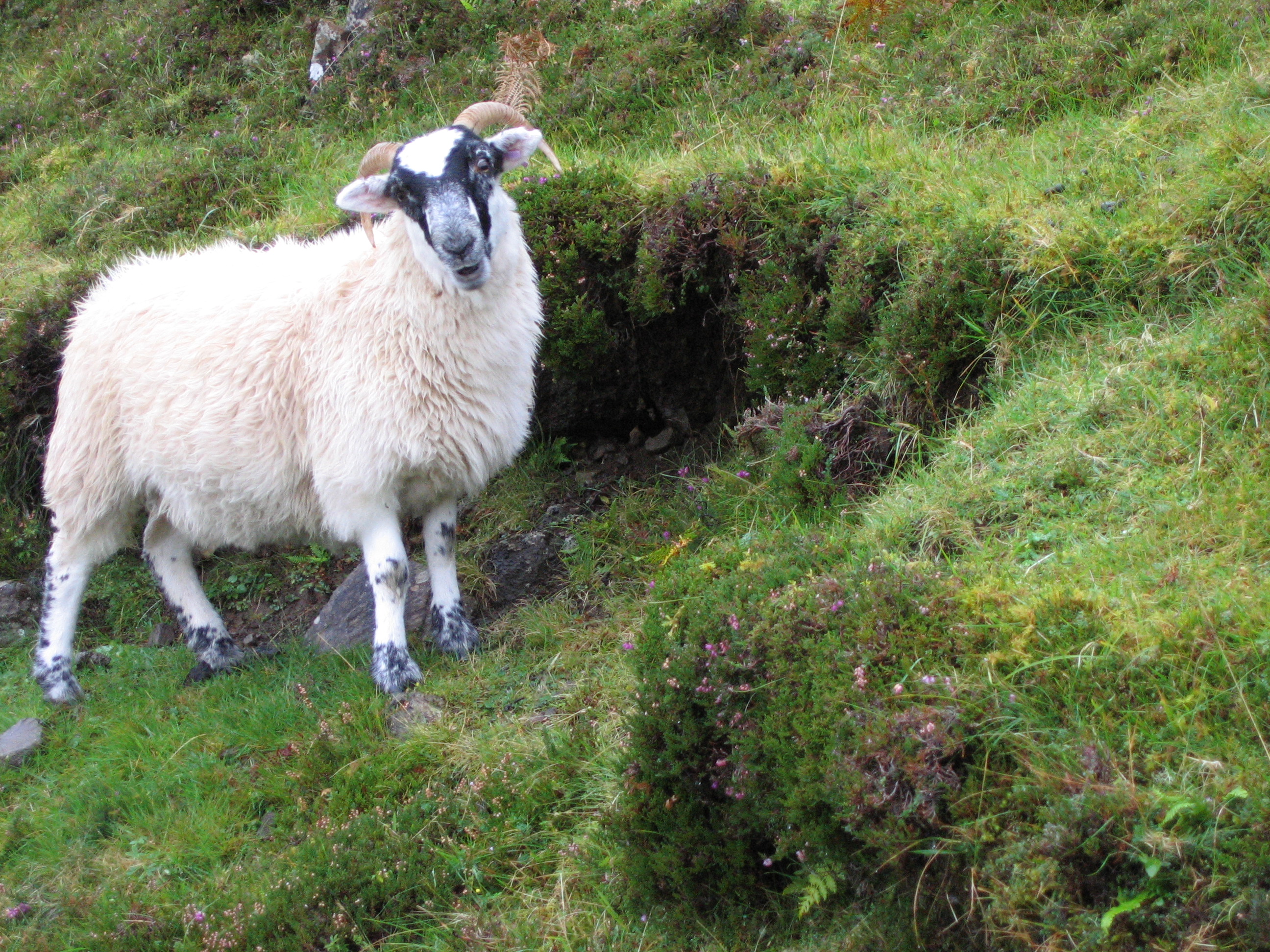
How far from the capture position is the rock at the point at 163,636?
23.8 ft

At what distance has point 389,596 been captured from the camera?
566 centimetres

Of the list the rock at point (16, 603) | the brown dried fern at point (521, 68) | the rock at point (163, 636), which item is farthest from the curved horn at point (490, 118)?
the rock at point (16, 603)

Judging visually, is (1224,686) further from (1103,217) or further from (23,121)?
(23,121)

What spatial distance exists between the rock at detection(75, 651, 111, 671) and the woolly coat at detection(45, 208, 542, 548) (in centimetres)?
94

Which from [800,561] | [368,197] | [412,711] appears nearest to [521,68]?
[368,197]

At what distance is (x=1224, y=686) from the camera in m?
2.89

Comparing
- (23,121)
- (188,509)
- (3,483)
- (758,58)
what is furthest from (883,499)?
(23,121)

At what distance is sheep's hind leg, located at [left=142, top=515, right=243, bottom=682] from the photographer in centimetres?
668

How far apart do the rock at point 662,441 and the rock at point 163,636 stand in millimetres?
3505

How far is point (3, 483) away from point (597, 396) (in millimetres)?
4572

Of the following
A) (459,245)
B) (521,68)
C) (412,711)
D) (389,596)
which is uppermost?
(521,68)

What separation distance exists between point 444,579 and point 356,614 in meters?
0.78

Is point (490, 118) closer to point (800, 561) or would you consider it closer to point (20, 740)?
point (800, 561)

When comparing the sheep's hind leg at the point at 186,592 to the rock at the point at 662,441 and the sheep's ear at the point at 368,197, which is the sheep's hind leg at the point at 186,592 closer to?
the sheep's ear at the point at 368,197
